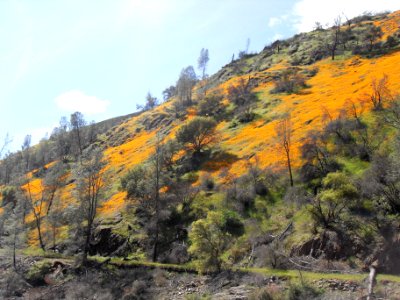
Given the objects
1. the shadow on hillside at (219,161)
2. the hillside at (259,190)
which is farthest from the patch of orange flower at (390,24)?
the shadow on hillside at (219,161)

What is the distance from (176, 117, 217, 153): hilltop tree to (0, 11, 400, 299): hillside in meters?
0.27

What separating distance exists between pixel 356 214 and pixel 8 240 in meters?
36.3

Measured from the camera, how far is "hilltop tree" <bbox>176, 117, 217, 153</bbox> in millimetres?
71062

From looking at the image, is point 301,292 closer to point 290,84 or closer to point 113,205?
point 113,205

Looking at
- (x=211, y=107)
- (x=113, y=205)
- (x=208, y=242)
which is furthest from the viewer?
(x=211, y=107)

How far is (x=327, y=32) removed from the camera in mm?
139500

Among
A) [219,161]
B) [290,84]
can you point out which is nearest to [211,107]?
[290,84]

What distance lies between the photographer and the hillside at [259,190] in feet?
105

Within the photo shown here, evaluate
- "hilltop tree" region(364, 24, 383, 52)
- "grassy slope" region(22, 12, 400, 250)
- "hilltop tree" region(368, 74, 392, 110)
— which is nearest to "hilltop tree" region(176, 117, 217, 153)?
"grassy slope" region(22, 12, 400, 250)

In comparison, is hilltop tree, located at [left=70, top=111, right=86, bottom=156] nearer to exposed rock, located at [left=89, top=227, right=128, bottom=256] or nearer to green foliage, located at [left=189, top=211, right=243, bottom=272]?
exposed rock, located at [left=89, top=227, right=128, bottom=256]

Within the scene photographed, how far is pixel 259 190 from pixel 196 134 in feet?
86.3

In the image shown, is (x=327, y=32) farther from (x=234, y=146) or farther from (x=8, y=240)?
(x=8, y=240)

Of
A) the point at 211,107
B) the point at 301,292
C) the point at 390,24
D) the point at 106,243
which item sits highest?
the point at 390,24

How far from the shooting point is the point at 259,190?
1880 inches
